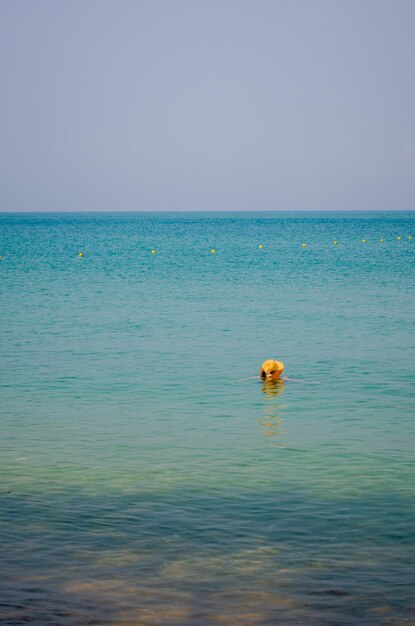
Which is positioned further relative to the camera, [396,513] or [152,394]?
[152,394]

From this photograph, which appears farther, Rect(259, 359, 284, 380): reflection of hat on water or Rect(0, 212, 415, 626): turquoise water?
Rect(259, 359, 284, 380): reflection of hat on water

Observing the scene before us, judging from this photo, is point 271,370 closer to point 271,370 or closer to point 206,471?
point 271,370

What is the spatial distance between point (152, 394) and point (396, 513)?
8.38m

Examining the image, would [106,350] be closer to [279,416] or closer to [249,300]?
[279,416]

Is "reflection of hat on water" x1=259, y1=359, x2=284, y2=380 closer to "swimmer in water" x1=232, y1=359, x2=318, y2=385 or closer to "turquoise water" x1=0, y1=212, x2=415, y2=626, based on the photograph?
"swimmer in water" x1=232, y1=359, x2=318, y2=385

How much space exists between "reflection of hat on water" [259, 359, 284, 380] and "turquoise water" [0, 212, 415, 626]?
0.94 feet

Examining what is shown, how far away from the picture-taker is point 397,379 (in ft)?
65.7

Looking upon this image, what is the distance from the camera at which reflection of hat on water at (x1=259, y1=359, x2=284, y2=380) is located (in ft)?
65.2

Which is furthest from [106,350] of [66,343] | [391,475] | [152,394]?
[391,475]

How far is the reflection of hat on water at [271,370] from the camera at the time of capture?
65.2ft

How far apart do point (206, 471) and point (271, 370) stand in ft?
22.9

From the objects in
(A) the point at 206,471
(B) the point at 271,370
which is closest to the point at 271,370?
Answer: (B) the point at 271,370

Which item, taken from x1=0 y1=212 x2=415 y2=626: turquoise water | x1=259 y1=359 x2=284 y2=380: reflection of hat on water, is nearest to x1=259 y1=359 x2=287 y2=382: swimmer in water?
x1=259 y1=359 x2=284 y2=380: reflection of hat on water

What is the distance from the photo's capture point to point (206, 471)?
43.2 feet
